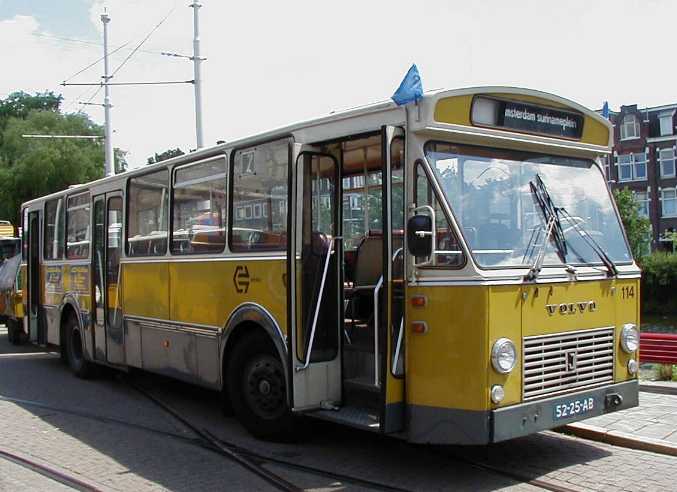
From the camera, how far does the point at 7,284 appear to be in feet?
53.9

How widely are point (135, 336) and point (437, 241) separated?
5.50m

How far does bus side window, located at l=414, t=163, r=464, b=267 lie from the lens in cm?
599

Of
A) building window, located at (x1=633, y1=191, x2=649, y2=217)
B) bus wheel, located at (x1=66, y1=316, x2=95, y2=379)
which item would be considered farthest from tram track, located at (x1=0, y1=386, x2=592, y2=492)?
building window, located at (x1=633, y1=191, x2=649, y2=217)

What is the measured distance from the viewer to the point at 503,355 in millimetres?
5898

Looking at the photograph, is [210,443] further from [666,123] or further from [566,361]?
[666,123]

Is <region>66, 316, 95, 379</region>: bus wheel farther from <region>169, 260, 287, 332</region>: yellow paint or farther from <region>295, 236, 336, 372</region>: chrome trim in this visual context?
<region>295, 236, 336, 372</region>: chrome trim

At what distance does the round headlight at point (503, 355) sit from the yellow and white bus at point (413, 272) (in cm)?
2

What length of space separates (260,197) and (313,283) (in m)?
1.18

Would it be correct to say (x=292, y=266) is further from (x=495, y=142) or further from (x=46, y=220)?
(x=46, y=220)

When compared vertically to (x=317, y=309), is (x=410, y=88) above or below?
above

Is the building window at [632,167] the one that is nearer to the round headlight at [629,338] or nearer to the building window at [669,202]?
the building window at [669,202]

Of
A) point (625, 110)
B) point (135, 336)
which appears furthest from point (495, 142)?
point (625, 110)

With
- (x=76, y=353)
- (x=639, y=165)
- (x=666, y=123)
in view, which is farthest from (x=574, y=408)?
(x=666, y=123)

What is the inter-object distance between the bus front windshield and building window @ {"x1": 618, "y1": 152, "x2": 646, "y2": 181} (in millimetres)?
49881
